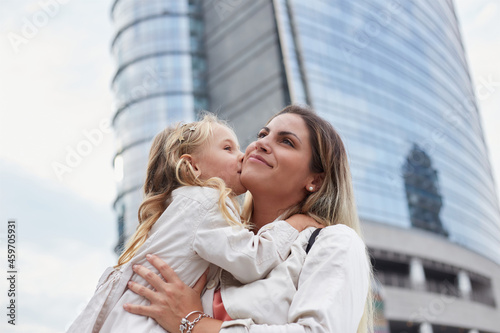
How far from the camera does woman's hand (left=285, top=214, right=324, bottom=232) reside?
2820mm

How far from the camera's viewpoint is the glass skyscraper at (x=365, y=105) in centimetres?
3712

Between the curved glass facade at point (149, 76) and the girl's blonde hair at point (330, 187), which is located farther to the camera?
the curved glass facade at point (149, 76)

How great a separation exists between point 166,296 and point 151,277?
0.44 feet

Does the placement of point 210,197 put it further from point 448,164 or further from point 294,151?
point 448,164

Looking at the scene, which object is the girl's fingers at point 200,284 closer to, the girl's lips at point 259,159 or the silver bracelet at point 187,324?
the silver bracelet at point 187,324

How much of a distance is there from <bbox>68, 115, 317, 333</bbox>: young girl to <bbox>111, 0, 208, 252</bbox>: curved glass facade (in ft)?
129

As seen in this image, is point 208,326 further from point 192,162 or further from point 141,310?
point 192,162

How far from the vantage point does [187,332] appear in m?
2.43

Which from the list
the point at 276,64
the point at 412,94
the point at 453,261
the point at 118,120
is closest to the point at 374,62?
the point at 412,94

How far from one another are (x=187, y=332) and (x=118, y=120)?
45.0 meters

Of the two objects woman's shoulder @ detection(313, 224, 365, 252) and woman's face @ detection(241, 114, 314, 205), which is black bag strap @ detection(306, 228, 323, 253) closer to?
woman's shoulder @ detection(313, 224, 365, 252)

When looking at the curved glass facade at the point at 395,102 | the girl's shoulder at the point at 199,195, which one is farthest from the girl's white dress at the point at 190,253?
the curved glass facade at the point at 395,102

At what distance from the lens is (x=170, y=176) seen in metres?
3.05

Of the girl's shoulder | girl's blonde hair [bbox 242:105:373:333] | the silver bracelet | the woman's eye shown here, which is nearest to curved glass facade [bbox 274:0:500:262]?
girl's blonde hair [bbox 242:105:373:333]
